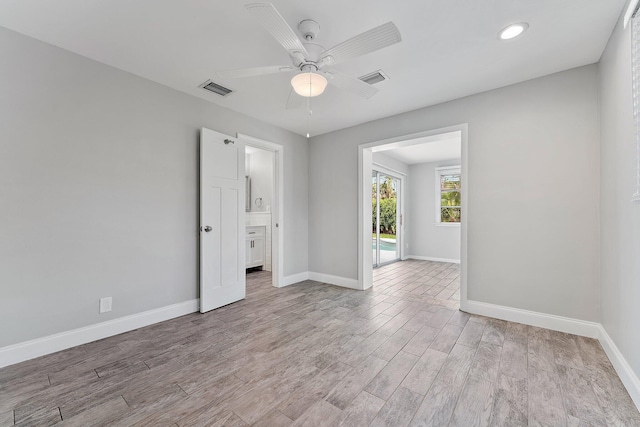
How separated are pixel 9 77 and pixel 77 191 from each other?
36.8 inches

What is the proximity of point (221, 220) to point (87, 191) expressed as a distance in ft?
4.31

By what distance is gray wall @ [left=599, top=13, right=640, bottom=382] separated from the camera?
1696mm

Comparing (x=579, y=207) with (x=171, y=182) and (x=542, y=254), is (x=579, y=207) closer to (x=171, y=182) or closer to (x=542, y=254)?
(x=542, y=254)

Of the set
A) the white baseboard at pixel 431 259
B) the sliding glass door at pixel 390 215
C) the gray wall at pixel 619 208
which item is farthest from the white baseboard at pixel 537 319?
the white baseboard at pixel 431 259

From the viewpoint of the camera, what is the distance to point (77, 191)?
A: 2.34 m

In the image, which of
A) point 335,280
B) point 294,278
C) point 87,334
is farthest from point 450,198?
point 87,334

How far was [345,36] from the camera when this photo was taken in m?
2.11

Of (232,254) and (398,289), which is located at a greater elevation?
(232,254)

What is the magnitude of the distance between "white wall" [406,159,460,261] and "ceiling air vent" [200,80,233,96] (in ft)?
17.8

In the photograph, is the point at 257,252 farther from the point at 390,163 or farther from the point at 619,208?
the point at 619,208

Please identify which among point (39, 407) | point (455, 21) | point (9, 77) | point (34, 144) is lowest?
point (39, 407)

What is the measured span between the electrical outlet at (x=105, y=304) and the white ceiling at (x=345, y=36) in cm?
221

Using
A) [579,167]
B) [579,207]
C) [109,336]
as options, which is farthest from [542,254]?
[109,336]

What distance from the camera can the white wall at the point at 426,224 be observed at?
6.58 metres
